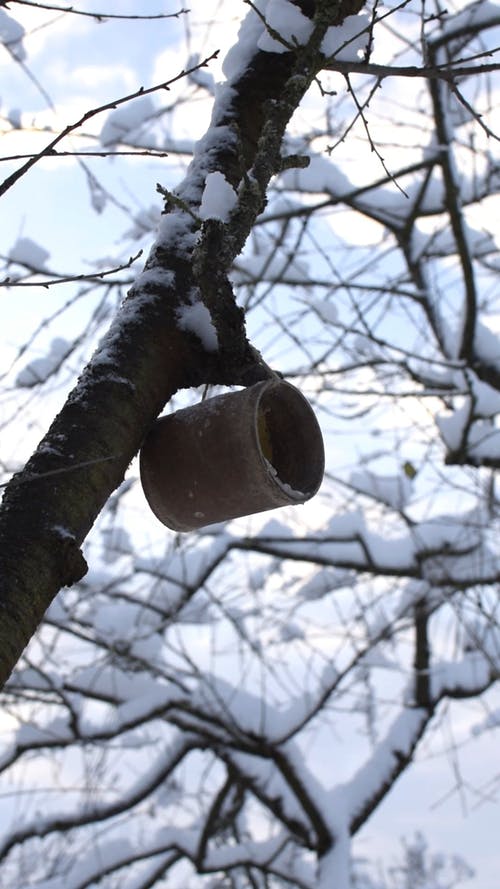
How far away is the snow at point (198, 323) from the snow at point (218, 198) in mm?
144

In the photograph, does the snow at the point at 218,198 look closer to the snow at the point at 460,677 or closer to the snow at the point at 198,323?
the snow at the point at 198,323

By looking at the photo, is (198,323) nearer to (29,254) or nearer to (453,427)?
(29,254)

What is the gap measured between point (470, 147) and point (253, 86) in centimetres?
188

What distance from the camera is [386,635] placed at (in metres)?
4.04

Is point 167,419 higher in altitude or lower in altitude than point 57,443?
higher

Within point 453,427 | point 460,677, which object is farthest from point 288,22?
point 460,677

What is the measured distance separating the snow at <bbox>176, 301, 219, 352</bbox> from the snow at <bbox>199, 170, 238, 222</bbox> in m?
0.14

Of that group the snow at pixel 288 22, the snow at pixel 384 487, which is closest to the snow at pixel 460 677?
the snow at pixel 384 487

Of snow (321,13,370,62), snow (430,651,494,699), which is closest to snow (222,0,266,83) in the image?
snow (321,13,370,62)

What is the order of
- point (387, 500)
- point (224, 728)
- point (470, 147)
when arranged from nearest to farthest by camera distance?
1. point (470, 147)
2. point (224, 728)
3. point (387, 500)

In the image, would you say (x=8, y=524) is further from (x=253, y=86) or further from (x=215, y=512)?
(x=253, y=86)

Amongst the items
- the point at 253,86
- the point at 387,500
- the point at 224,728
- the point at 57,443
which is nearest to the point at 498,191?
the point at 387,500

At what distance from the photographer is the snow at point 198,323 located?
1208 millimetres

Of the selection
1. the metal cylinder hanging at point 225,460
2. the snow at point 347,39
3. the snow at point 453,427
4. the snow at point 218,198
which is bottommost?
the metal cylinder hanging at point 225,460
